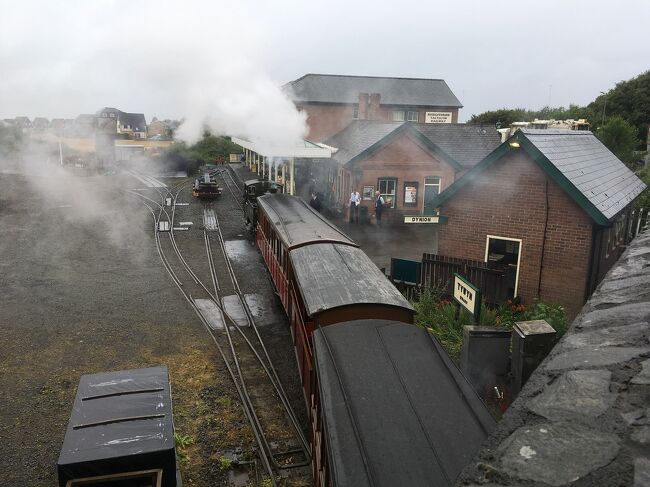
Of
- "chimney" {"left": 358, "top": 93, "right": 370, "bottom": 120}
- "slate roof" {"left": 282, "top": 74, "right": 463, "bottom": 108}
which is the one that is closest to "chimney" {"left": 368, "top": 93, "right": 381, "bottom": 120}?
"chimney" {"left": 358, "top": 93, "right": 370, "bottom": 120}

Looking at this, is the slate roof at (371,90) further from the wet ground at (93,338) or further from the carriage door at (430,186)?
the wet ground at (93,338)

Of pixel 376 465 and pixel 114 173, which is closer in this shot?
pixel 376 465

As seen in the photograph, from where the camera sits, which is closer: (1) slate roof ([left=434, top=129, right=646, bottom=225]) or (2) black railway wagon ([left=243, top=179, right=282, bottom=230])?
(1) slate roof ([left=434, top=129, right=646, bottom=225])

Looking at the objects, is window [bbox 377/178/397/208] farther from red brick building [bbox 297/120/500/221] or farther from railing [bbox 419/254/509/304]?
railing [bbox 419/254/509/304]

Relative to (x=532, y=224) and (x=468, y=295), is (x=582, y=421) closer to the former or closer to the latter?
(x=468, y=295)

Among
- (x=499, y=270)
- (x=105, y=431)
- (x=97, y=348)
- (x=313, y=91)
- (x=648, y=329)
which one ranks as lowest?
(x=97, y=348)

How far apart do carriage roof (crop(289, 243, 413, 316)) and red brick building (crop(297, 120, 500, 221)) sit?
44.8 ft

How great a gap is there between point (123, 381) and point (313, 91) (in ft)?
117

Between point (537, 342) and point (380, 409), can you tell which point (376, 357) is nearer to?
point (380, 409)

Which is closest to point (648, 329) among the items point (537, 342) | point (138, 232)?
point (537, 342)

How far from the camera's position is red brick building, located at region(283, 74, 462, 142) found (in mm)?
38766

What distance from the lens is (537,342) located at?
7.15m

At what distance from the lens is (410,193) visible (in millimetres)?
24500

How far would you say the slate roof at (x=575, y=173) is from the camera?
1147 cm
